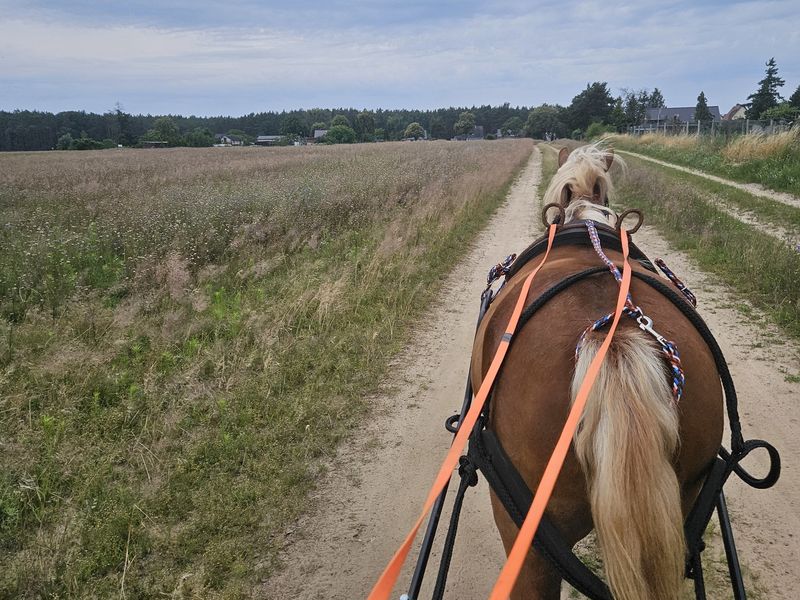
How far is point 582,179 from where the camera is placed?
11.0 ft

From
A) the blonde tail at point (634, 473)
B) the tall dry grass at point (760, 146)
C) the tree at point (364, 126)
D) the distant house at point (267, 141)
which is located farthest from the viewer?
the tree at point (364, 126)

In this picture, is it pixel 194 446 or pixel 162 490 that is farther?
pixel 194 446

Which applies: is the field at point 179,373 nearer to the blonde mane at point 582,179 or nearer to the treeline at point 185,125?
the blonde mane at point 582,179

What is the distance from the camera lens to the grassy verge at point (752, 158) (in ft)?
49.2

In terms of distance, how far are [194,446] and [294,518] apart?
1.01m

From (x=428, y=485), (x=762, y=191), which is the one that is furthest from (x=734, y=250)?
(x=762, y=191)

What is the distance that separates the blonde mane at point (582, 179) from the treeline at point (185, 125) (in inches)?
2230

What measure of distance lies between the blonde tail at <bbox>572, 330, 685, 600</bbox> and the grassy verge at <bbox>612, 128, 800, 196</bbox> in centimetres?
961

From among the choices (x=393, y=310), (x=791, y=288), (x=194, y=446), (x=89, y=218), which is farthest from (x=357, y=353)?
(x=89, y=218)

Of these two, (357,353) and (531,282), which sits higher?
(531,282)

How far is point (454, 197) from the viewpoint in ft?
45.3

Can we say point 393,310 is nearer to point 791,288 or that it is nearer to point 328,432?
point 328,432

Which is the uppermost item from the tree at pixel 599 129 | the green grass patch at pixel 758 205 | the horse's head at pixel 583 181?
the tree at pixel 599 129

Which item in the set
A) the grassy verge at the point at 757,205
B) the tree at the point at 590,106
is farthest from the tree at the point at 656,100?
the grassy verge at the point at 757,205
